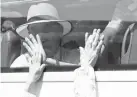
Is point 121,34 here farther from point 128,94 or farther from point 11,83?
point 11,83

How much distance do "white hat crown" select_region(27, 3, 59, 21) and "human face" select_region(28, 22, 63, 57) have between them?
53 mm

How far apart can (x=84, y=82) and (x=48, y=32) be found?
38 centimetres

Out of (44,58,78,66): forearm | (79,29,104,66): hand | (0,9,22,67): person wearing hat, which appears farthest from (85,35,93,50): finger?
(0,9,22,67): person wearing hat

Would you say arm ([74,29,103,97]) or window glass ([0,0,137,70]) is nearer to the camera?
arm ([74,29,103,97])

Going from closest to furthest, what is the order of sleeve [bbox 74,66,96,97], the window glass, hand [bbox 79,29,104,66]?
sleeve [bbox 74,66,96,97], hand [bbox 79,29,104,66], the window glass

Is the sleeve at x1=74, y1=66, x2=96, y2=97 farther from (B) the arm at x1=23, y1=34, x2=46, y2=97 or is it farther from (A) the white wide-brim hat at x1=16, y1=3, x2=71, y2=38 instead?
(A) the white wide-brim hat at x1=16, y1=3, x2=71, y2=38

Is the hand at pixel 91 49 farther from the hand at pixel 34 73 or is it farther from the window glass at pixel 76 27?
the hand at pixel 34 73

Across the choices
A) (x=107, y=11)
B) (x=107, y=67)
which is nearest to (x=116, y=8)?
(x=107, y=11)

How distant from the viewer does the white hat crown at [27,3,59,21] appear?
180 cm

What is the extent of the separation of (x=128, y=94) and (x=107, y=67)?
0.53 feet

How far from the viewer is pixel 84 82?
1537 mm

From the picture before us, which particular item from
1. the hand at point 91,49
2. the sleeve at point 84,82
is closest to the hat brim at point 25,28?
the hand at point 91,49

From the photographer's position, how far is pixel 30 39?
1767 mm

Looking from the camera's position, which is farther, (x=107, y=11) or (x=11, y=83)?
(x=107, y=11)
